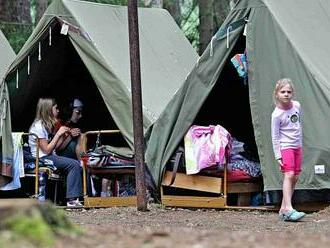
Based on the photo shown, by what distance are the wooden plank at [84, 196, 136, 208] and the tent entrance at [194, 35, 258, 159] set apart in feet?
4.11

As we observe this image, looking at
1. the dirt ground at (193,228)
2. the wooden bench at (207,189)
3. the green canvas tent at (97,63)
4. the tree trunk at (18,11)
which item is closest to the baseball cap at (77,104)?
the green canvas tent at (97,63)

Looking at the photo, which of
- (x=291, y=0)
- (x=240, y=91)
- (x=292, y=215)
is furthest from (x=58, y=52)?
(x=292, y=215)

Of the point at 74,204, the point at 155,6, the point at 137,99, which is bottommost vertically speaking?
the point at 74,204

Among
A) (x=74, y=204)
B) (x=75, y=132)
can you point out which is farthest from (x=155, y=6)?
(x=74, y=204)

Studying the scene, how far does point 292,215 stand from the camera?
818cm

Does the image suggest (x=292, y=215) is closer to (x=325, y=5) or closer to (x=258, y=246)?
(x=325, y=5)

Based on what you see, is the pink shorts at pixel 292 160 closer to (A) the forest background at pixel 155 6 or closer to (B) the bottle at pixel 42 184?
(B) the bottle at pixel 42 184

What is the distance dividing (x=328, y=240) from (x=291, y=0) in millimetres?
6478

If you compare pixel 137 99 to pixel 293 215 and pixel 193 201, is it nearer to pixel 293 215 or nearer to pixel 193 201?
pixel 193 201

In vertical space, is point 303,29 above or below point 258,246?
above

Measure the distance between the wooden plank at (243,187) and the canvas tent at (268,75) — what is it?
52 centimetres

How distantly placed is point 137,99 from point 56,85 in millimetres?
3176

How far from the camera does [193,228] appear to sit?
25.3 feet

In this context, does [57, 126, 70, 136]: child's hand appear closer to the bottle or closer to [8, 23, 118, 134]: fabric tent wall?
the bottle
